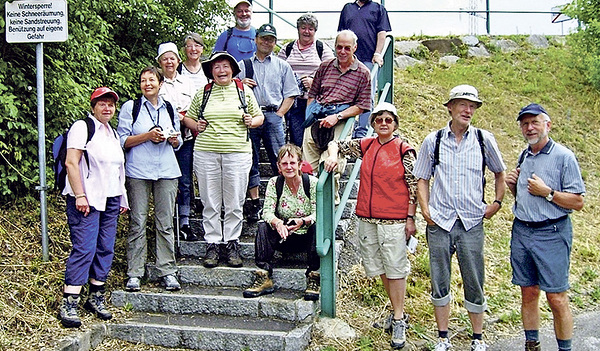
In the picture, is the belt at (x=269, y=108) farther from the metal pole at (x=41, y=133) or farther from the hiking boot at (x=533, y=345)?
the hiking boot at (x=533, y=345)

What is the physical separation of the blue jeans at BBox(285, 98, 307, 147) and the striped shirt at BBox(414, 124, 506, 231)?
227 centimetres

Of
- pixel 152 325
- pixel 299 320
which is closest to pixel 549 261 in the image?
pixel 299 320

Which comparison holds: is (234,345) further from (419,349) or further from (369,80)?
(369,80)

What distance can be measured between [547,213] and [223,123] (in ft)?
8.81

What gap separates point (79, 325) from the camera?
15.7 feet

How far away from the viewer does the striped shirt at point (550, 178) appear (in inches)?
162

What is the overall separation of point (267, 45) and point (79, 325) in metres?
2.96

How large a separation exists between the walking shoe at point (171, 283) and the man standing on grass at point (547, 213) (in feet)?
8.96

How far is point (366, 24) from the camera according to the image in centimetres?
690

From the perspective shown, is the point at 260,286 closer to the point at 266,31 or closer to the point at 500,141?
the point at 266,31

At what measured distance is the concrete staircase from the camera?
15.4ft

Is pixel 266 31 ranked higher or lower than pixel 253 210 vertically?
higher

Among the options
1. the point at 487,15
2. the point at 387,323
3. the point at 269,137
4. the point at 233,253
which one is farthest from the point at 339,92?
the point at 487,15

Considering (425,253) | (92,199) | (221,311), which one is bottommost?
(221,311)
